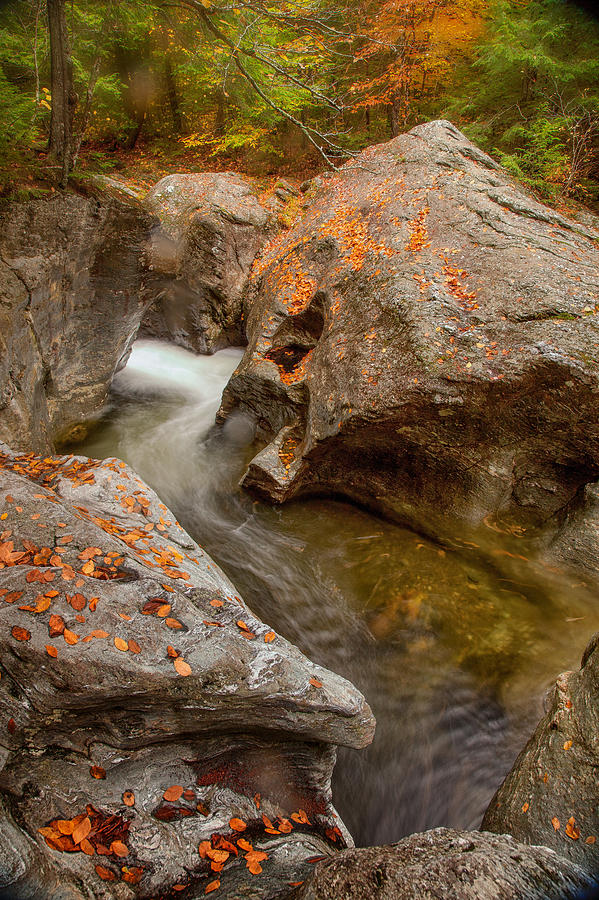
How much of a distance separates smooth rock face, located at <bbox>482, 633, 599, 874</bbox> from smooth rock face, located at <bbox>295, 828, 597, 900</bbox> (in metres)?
0.46

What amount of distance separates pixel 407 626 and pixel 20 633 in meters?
4.01

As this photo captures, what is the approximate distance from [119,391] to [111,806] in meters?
8.21

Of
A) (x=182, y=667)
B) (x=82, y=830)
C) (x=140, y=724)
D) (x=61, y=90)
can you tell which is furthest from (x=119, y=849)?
(x=61, y=90)

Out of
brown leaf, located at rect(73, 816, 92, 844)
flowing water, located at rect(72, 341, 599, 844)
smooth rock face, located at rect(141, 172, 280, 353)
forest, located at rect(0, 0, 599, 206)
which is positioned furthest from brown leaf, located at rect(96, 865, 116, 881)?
smooth rock face, located at rect(141, 172, 280, 353)

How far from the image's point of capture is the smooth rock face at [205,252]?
10.4 metres

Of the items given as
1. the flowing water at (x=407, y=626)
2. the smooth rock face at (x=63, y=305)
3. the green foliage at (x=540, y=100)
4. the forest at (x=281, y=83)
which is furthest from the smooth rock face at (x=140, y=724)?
the green foliage at (x=540, y=100)

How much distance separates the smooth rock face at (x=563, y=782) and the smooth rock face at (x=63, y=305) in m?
6.04

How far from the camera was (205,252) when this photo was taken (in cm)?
1036

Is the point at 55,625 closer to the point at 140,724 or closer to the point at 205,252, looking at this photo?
the point at 140,724

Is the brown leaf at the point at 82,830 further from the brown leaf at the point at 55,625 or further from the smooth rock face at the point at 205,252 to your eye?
the smooth rock face at the point at 205,252

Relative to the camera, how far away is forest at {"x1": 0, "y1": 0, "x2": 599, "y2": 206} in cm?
589

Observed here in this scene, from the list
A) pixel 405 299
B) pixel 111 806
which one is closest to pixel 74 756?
pixel 111 806

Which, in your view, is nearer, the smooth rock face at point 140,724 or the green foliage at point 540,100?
the smooth rock face at point 140,724

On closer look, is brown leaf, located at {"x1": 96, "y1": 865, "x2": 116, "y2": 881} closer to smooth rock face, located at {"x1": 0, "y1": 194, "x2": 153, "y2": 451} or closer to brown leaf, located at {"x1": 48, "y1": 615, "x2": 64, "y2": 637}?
brown leaf, located at {"x1": 48, "y1": 615, "x2": 64, "y2": 637}
